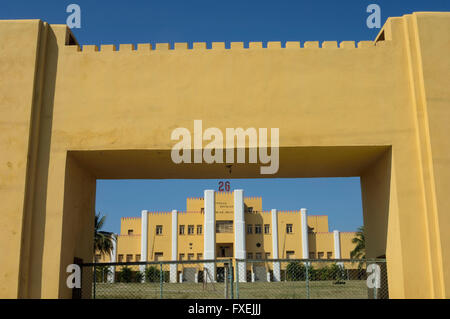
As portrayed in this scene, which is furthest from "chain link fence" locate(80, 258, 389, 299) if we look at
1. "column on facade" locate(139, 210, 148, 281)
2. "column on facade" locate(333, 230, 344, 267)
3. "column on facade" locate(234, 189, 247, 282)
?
"column on facade" locate(139, 210, 148, 281)

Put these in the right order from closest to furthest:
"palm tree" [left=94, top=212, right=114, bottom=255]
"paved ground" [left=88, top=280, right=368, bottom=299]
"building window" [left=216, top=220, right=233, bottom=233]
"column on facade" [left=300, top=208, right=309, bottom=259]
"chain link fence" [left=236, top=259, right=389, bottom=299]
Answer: "chain link fence" [left=236, top=259, right=389, bottom=299]
"paved ground" [left=88, top=280, right=368, bottom=299]
"palm tree" [left=94, top=212, right=114, bottom=255]
"building window" [left=216, top=220, right=233, bottom=233]
"column on facade" [left=300, top=208, right=309, bottom=259]

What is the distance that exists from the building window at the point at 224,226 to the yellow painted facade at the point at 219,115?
52826 mm

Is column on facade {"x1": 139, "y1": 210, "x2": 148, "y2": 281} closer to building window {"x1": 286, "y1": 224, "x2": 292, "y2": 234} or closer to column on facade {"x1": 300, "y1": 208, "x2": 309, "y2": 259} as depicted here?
building window {"x1": 286, "y1": 224, "x2": 292, "y2": 234}

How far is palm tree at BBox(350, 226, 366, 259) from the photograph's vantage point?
5741 centimetres

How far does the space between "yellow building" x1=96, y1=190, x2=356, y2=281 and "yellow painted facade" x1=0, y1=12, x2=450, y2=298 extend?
172 feet

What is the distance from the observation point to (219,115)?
10.0 meters

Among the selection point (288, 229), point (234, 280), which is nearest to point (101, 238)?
point (234, 280)

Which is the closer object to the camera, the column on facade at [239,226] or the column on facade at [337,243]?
the column on facade at [239,226]

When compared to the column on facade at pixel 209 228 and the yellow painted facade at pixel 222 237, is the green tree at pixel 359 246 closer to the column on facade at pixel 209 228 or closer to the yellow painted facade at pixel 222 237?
the yellow painted facade at pixel 222 237

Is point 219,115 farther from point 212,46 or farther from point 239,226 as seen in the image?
point 239,226

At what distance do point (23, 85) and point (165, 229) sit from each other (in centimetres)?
5496

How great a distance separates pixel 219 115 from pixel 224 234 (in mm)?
54040

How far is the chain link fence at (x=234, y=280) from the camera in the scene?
10.6 m

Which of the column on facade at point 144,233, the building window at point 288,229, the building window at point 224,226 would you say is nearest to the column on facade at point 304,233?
the building window at point 288,229
